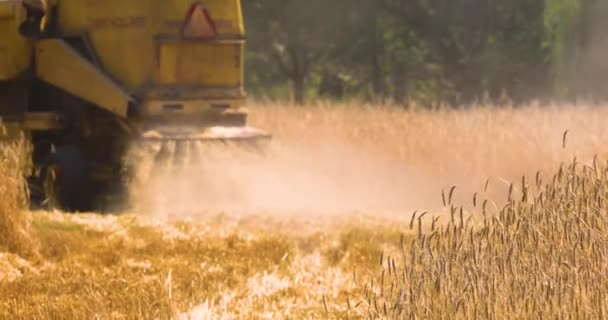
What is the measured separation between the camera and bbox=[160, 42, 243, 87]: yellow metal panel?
43.1 feet

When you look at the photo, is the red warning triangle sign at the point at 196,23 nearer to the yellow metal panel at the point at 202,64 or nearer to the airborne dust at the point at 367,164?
the yellow metal panel at the point at 202,64

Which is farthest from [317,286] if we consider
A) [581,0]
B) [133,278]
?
[581,0]

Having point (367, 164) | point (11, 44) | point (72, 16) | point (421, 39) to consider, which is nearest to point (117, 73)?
point (72, 16)

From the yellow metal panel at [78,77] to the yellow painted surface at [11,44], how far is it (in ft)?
0.47

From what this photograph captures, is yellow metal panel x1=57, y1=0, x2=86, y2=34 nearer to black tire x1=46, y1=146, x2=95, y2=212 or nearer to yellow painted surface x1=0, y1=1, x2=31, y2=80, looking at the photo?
yellow painted surface x1=0, y1=1, x2=31, y2=80

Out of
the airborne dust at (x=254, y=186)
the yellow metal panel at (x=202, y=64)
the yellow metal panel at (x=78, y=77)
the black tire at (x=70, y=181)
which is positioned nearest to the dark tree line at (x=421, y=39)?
the airborne dust at (x=254, y=186)

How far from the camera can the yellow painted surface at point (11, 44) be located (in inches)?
510

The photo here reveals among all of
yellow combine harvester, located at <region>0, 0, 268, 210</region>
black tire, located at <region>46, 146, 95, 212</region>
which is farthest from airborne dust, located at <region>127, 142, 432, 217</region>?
black tire, located at <region>46, 146, 95, 212</region>

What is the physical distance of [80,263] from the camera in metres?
9.54

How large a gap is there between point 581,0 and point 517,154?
43.5 feet

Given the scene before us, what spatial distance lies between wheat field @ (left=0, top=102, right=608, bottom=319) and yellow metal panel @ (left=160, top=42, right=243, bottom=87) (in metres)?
0.76

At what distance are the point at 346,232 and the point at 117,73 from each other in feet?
10.1

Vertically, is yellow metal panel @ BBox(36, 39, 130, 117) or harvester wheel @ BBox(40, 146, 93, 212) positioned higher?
yellow metal panel @ BBox(36, 39, 130, 117)

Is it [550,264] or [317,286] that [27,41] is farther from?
[550,264]
